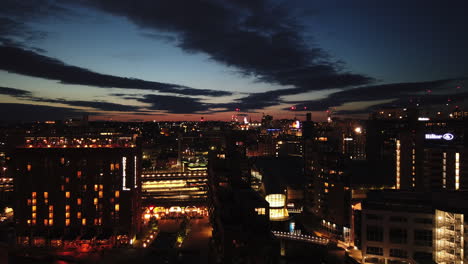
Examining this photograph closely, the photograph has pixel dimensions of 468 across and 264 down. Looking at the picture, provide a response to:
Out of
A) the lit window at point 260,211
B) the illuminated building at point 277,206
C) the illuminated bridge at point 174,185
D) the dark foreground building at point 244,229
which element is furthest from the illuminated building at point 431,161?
the illuminated bridge at point 174,185

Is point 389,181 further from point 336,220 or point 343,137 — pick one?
point 343,137

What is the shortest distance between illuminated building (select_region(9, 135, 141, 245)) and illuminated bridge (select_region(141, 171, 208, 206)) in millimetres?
14776

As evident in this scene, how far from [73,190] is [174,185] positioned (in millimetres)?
20019

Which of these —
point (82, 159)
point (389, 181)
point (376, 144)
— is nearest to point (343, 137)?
point (376, 144)

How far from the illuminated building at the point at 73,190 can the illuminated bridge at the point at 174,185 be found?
14.8 metres

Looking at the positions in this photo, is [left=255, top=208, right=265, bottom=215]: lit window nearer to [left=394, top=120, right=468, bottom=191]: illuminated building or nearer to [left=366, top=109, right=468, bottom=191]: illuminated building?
[left=366, top=109, right=468, bottom=191]: illuminated building

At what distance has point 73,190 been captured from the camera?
32.3m

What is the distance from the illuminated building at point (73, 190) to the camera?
31.6m

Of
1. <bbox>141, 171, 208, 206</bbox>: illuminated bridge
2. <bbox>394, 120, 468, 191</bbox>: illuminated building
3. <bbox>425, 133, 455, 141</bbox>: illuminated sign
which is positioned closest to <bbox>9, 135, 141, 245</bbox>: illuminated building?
<bbox>141, 171, 208, 206</bbox>: illuminated bridge

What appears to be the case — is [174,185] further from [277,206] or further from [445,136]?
[445,136]

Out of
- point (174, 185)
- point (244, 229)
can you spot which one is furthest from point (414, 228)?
point (174, 185)

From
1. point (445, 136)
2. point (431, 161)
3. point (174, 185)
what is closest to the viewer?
point (431, 161)

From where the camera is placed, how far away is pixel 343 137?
270 ft

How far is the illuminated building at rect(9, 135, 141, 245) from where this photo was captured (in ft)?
104
